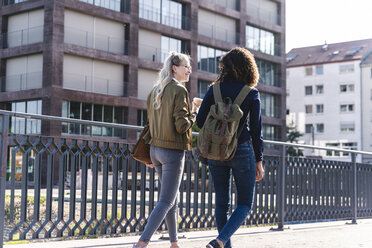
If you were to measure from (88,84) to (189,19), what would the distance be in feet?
37.6

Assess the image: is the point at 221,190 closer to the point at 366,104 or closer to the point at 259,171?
the point at 259,171

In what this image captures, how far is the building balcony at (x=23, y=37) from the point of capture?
39719 mm

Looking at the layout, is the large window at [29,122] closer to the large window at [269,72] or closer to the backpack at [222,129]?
the large window at [269,72]

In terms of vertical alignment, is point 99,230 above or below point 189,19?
below

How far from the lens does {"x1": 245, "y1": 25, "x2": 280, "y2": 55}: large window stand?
54.8 meters

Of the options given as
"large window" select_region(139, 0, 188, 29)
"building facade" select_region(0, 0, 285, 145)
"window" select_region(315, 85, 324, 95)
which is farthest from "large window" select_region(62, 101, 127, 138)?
"window" select_region(315, 85, 324, 95)

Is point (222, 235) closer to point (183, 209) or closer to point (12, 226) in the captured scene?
point (12, 226)

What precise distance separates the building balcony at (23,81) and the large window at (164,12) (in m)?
9.50

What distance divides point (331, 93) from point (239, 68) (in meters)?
79.5

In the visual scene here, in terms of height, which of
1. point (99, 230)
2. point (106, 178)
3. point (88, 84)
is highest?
point (88, 84)

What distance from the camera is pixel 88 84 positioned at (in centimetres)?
4144

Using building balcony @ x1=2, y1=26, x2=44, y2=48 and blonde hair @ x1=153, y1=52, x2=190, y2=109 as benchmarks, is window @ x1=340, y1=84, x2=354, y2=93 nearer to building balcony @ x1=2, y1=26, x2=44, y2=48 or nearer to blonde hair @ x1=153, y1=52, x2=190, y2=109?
building balcony @ x1=2, y1=26, x2=44, y2=48

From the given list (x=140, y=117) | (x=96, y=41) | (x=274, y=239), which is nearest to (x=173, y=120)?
(x=274, y=239)

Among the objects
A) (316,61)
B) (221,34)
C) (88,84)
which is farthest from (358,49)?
(88,84)
